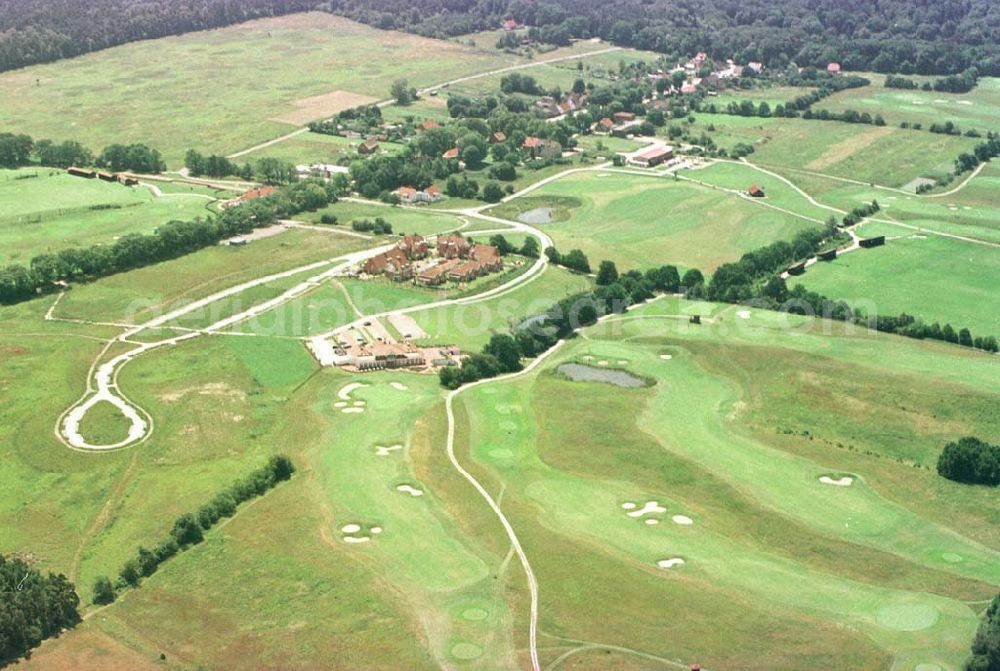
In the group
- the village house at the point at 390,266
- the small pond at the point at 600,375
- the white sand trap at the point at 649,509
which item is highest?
the village house at the point at 390,266

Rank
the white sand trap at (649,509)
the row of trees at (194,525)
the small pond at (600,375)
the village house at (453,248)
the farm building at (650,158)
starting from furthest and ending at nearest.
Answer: the farm building at (650,158), the village house at (453,248), the small pond at (600,375), the white sand trap at (649,509), the row of trees at (194,525)

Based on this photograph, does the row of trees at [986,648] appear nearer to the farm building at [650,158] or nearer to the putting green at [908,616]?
the putting green at [908,616]

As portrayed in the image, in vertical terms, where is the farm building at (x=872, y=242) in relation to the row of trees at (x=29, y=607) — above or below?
below

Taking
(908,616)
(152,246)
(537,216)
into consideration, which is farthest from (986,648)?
(537,216)

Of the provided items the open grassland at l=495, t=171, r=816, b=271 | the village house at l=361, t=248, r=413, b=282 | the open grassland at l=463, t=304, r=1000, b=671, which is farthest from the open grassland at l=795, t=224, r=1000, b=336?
the village house at l=361, t=248, r=413, b=282

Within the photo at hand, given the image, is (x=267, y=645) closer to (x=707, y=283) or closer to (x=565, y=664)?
(x=565, y=664)

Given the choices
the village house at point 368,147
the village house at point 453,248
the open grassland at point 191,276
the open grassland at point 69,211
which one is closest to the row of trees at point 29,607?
the open grassland at point 191,276

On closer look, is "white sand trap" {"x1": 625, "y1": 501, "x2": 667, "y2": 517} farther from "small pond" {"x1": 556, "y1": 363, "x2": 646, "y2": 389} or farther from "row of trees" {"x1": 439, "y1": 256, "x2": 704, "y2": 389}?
"row of trees" {"x1": 439, "y1": 256, "x2": 704, "y2": 389}
